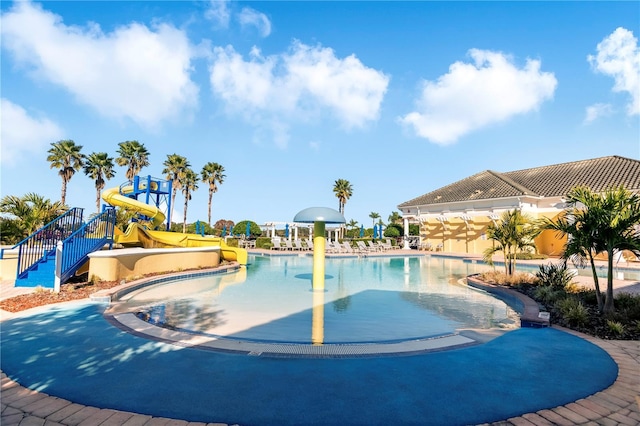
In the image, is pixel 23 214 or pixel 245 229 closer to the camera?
pixel 23 214

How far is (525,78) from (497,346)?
45.0 feet

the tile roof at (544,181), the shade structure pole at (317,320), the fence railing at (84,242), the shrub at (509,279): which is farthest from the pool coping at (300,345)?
the tile roof at (544,181)

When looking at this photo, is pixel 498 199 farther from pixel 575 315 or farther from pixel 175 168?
pixel 175 168

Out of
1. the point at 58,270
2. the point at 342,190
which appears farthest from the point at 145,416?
the point at 342,190

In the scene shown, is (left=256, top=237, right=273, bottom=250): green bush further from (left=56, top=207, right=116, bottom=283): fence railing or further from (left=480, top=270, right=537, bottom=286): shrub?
(left=480, top=270, right=537, bottom=286): shrub

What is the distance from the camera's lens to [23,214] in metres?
15.3

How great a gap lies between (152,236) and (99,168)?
21.6m

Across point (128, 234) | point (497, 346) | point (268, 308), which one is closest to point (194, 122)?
point (128, 234)

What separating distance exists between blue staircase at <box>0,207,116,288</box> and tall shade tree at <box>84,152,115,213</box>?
23.5 m

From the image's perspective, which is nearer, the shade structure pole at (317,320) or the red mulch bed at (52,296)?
the shade structure pole at (317,320)

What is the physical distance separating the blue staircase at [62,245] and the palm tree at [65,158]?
71.2ft

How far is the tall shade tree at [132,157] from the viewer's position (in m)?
33.6

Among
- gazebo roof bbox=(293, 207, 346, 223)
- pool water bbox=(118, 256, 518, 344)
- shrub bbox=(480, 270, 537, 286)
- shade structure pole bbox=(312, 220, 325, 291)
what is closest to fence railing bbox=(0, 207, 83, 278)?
pool water bbox=(118, 256, 518, 344)

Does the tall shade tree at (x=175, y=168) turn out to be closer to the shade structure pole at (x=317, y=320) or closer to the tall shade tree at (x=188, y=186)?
the tall shade tree at (x=188, y=186)
